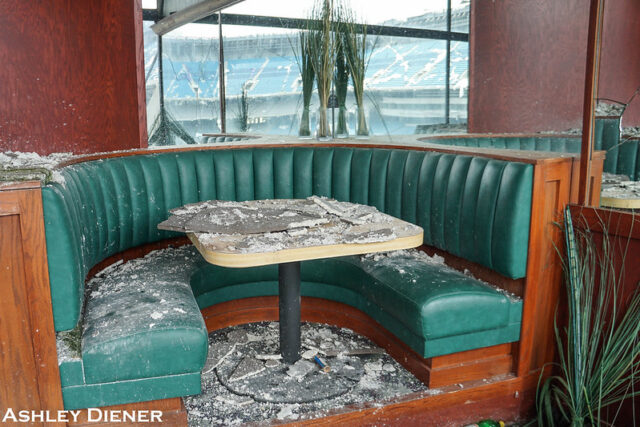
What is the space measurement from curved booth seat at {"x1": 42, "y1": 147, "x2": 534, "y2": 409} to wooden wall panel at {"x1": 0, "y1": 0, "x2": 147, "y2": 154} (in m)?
0.52

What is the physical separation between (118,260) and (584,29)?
4.53m

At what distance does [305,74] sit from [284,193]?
82 cm

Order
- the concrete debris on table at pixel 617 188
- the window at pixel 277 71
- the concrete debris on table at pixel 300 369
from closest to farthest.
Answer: the concrete debris on table at pixel 617 188 → the concrete debris on table at pixel 300 369 → the window at pixel 277 71

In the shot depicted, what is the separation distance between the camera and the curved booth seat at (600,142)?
2.17m

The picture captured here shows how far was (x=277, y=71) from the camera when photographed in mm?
6094

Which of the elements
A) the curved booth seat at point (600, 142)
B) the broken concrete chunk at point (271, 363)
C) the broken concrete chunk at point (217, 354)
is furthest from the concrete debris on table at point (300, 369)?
the curved booth seat at point (600, 142)

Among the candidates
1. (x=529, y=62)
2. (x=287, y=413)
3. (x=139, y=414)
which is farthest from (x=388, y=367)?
(x=529, y=62)

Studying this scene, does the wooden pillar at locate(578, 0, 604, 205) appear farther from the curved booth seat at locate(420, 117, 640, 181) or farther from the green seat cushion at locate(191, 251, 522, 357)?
the green seat cushion at locate(191, 251, 522, 357)

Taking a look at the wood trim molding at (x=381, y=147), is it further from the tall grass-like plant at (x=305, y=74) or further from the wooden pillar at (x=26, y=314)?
the wooden pillar at (x=26, y=314)

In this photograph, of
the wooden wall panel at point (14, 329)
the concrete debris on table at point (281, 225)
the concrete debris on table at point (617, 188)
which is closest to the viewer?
the wooden wall panel at point (14, 329)

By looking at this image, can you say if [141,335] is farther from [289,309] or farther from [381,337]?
[381,337]

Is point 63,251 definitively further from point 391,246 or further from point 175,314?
point 391,246

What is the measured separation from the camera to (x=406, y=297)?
1.96 meters

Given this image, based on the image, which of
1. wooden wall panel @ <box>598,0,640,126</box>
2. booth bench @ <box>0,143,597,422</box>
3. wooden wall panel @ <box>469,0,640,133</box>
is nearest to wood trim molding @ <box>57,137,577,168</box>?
booth bench @ <box>0,143,597,422</box>
